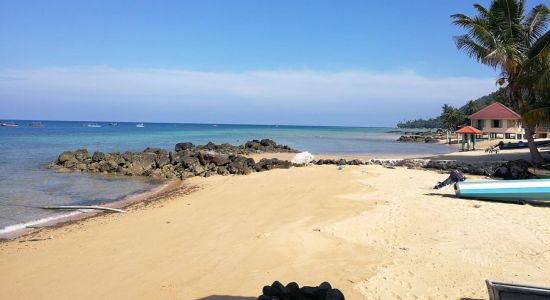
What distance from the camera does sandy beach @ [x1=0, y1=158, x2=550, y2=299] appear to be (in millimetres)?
6480

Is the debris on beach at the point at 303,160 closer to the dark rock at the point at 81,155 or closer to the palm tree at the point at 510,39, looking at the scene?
the palm tree at the point at 510,39

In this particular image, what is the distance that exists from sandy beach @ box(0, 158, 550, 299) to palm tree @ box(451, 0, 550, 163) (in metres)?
9.75

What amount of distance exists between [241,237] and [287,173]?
1198 cm

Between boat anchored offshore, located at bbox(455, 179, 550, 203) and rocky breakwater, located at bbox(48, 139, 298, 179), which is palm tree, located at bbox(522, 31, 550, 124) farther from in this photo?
rocky breakwater, located at bbox(48, 139, 298, 179)

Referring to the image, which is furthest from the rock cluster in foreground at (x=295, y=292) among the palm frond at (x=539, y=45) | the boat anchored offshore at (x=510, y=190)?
the palm frond at (x=539, y=45)

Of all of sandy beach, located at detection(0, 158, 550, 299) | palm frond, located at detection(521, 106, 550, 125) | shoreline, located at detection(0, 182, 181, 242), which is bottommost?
shoreline, located at detection(0, 182, 181, 242)

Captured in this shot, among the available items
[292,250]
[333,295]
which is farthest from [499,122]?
[333,295]

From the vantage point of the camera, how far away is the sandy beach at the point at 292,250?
648 centimetres

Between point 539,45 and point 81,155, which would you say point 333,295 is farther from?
point 81,155

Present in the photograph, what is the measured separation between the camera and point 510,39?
67.1 feet

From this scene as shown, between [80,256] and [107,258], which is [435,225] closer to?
[107,258]

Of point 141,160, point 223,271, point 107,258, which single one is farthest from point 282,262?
point 141,160

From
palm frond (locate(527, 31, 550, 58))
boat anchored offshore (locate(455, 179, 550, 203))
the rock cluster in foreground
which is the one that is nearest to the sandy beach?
boat anchored offshore (locate(455, 179, 550, 203))

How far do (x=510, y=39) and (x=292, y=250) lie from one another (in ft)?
59.2
